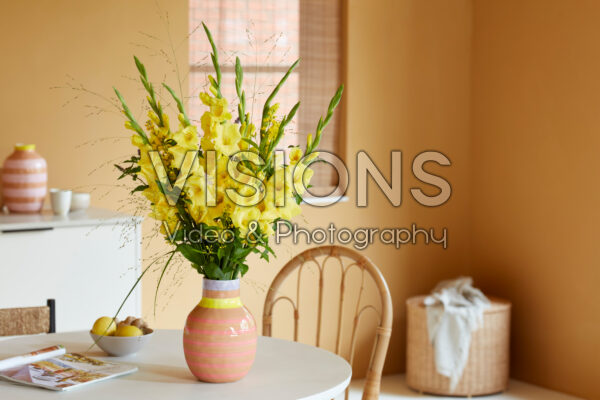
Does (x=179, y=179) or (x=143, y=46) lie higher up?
(x=143, y=46)

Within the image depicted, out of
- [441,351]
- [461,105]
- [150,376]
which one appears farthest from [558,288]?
[150,376]

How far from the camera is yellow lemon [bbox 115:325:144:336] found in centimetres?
184

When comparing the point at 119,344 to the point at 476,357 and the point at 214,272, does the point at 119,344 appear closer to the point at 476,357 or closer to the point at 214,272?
the point at 214,272

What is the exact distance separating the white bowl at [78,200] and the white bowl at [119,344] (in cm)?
144

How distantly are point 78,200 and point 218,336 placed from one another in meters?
1.74

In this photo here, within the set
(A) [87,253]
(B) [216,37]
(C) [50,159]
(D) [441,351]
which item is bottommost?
(D) [441,351]

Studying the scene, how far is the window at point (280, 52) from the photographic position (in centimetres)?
374

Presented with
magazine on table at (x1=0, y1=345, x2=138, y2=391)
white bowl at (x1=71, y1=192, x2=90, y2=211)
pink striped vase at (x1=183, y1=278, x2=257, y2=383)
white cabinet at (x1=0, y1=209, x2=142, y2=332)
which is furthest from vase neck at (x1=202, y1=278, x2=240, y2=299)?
white bowl at (x1=71, y1=192, x2=90, y2=211)

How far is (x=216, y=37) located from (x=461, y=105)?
144cm

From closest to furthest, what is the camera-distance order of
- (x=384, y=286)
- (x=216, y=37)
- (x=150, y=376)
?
1. (x=150, y=376)
2. (x=384, y=286)
3. (x=216, y=37)

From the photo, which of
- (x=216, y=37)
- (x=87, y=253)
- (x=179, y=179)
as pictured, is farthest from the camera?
Result: (x=216, y=37)

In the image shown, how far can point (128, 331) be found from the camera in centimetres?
184

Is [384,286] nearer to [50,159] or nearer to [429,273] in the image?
[50,159]

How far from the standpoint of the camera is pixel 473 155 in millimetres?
4480
